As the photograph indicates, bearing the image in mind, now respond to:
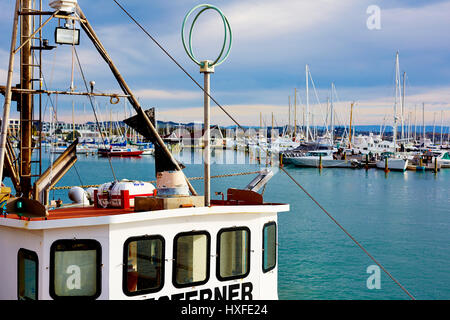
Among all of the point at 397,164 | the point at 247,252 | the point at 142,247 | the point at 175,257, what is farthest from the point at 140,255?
the point at 397,164

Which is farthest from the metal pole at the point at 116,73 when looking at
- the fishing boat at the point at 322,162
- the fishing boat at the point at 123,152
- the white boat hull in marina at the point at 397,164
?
the fishing boat at the point at 123,152

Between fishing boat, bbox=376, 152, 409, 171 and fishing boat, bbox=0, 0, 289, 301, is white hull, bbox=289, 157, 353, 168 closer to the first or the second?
fishing boat, bbox=376, 152, 409, 171

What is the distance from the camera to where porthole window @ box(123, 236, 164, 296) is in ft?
26.8

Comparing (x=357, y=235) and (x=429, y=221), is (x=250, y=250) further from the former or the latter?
(x=429, y=221)

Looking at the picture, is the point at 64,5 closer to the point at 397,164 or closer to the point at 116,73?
the point at 116,73

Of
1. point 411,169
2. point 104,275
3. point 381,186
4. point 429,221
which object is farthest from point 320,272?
point 411,169

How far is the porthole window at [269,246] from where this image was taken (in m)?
9.45

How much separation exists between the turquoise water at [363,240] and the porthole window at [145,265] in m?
12.0

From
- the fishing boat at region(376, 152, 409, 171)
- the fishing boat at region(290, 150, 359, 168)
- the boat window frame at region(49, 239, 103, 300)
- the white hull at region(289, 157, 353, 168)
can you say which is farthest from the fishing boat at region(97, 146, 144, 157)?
the boat window frame at region(49, 239, 103, 300)

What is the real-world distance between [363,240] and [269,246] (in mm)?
24422

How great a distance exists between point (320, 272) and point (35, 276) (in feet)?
59.8

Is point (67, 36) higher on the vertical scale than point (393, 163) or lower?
higher

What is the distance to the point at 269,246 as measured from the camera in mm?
9648

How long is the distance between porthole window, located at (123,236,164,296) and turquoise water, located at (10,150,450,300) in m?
12.0
